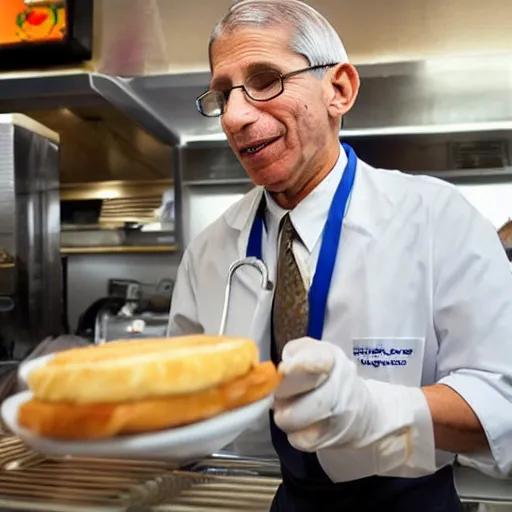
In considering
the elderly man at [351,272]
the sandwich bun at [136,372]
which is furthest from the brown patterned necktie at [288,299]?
the sandwich bun at [136,372]

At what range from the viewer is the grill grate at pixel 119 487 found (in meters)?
0.92

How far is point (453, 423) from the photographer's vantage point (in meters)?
0.76

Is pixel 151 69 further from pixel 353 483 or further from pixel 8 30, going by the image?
pixel 353 483

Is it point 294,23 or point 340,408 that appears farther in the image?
point 294,23

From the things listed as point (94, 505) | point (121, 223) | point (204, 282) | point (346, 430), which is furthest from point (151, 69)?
point (346, 430)

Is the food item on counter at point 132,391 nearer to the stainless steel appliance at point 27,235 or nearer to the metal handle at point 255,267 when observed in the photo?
the metal handle at point 255,267

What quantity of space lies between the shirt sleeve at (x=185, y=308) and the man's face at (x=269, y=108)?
0.83 feet

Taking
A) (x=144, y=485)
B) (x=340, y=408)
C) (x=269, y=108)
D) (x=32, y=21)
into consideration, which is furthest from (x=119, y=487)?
(x=32, y=21)

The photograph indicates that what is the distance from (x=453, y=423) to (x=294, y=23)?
0.57m

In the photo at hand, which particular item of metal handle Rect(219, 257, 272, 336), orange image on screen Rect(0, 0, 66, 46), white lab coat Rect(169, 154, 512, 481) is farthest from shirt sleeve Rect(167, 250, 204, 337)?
orange image on screen Rect(0, 0, 66, 46)

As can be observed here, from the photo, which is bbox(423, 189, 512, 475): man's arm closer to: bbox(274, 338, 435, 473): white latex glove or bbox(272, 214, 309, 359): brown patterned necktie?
bbox(274, 338, 435, 473): white latex glove

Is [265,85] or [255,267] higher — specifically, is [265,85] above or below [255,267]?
above

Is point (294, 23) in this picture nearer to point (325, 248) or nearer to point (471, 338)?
point (325, 248)

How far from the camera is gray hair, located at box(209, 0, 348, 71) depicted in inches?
35.0
